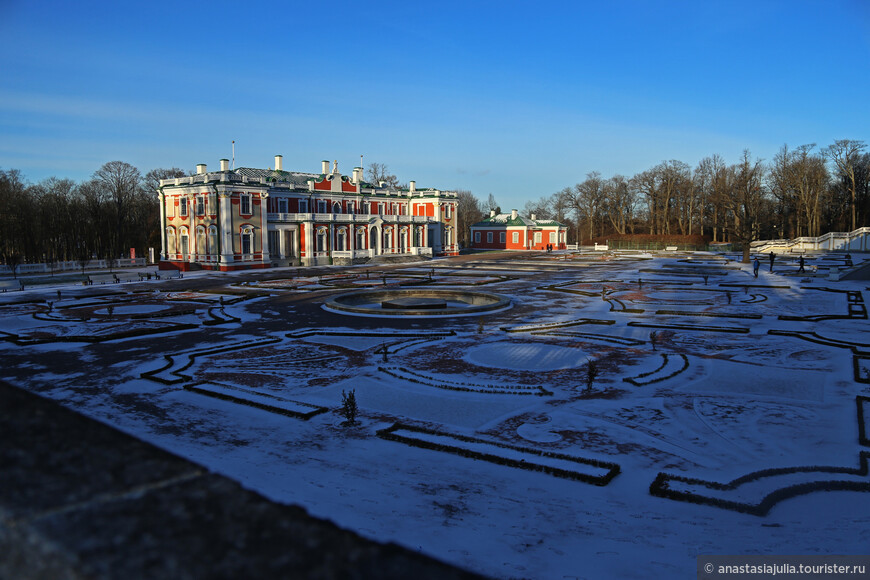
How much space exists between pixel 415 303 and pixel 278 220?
3602 cm

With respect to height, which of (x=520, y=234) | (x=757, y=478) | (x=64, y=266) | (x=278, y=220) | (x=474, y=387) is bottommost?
(x=757, y=478)

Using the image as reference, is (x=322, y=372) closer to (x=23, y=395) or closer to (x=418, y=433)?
(x=418, y=433)

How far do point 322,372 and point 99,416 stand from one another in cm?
543

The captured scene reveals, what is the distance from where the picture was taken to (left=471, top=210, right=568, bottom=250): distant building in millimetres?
97375

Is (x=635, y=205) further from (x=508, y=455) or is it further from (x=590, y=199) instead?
(x=508, y=455)

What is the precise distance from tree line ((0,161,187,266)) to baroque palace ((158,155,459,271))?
37.7ft

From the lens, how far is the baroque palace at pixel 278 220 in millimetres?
54844

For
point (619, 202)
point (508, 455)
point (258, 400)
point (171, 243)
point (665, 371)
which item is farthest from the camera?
point (619, 202)

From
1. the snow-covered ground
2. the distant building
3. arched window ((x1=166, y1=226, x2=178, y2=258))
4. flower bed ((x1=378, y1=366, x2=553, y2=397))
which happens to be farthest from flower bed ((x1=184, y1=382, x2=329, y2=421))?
the distant building

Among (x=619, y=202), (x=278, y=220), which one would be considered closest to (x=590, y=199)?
(x=619, y=202)

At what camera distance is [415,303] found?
90.0ft

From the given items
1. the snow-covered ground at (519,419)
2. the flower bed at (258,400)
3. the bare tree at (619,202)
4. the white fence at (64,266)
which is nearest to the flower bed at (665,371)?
the snow-covered ground at (519,419)

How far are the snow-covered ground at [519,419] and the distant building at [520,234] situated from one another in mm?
72273

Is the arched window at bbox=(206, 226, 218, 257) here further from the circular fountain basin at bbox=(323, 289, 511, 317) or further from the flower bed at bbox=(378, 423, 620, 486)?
the flower bed at bbox=(378, 423, 620, 486)
